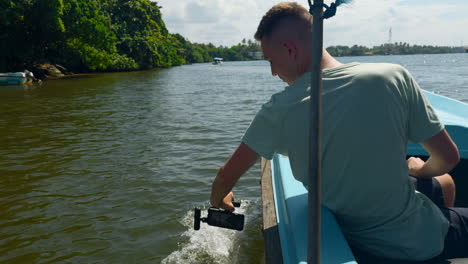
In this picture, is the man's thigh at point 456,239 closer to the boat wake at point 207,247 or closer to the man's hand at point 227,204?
the man's hand at point 227,204

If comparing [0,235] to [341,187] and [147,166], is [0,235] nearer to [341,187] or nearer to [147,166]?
[147,166]

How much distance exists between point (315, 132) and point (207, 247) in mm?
3052

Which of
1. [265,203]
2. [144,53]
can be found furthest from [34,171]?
[144,53]

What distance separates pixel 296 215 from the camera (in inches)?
69.3

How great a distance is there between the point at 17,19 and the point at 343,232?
34.4 m

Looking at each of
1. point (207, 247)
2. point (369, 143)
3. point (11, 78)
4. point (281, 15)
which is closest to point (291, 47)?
point (281, 15)

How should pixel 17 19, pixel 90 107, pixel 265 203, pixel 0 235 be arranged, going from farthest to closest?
1. pixel 17 19
2. pixel 90 107
3. pixel 0 235
4. pixel 265 203

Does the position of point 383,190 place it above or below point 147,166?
above

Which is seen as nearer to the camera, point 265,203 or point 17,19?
point 265,203

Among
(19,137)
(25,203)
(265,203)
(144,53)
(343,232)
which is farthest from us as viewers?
(144,53)

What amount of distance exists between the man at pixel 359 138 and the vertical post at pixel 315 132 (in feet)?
1.35

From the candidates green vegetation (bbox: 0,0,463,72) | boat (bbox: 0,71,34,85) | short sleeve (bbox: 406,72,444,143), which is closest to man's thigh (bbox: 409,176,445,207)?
short sleeve (bbox: 406,72,444,143)

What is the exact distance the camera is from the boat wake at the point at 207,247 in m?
3.50

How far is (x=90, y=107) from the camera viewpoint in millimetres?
13641
